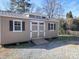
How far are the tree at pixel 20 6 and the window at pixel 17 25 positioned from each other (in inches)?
909

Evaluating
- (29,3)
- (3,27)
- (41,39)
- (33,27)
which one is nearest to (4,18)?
(3,27)

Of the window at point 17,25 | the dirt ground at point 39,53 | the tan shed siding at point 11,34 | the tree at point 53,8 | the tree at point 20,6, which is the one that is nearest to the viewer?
the dirt ground at point 39,53

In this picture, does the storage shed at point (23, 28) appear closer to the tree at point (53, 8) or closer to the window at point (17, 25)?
the window at point (17, 25)

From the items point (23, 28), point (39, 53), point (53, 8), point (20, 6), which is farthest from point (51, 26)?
point (20, 6)

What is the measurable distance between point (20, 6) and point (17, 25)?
24.6 m

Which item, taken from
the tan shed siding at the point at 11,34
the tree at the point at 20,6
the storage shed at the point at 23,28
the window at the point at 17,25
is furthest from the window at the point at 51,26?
the tree at the point at 20,6

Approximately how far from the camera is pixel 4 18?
14.0 m

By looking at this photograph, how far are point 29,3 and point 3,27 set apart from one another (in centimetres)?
2777

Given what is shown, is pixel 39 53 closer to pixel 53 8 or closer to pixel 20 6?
pixel 53 8

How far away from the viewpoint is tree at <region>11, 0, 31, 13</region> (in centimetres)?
3855

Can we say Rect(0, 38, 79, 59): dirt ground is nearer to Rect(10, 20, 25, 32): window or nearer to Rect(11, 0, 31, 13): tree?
Rect(10, 20, 25, 32): window

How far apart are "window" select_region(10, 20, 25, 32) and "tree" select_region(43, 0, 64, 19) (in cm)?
1791

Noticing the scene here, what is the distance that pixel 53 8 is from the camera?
33.7 metres

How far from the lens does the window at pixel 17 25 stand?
14.7 metres
